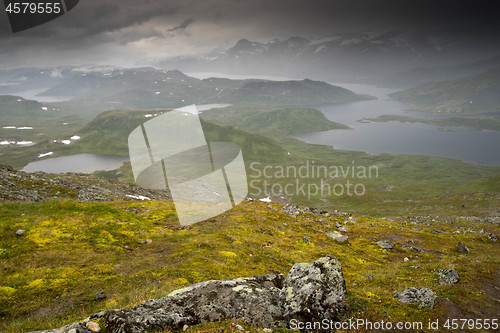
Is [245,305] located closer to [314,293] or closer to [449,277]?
[314,293]

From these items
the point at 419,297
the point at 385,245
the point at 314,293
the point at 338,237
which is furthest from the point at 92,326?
the point at 385,245

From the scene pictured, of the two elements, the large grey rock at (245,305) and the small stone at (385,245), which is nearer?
the large grey rock at (245,305)

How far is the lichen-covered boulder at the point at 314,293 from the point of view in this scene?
10.7 metres

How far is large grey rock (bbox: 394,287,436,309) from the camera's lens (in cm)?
1264

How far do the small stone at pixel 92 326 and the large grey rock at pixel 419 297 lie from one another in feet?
48.2

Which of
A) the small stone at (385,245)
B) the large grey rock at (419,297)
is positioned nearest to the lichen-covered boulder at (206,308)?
the large grey rock at (419,297)

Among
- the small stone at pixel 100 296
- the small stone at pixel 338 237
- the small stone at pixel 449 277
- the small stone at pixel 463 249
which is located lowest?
the small stone at pixel 463 249

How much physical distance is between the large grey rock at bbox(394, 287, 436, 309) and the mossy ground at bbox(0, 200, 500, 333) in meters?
0.44

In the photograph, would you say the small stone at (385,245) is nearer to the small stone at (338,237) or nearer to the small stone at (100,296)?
the small stone at (338,237)

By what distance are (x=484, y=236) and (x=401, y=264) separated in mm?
27191

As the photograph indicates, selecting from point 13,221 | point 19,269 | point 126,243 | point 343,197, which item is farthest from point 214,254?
point 343,197

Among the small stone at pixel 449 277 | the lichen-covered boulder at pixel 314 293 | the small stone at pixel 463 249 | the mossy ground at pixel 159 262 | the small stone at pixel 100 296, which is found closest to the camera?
the lichen-covered boulder at pixel 314 293

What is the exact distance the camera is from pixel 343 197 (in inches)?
7190

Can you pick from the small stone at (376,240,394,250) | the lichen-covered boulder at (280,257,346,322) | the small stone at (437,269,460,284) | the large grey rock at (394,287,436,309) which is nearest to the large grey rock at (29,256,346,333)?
the lichen-covered boulder at (280,257,346,322)
